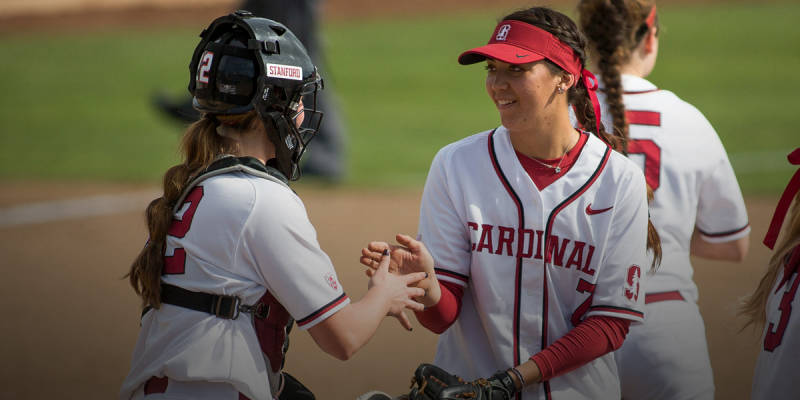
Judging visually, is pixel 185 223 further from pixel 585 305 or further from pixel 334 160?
pixel 334 160

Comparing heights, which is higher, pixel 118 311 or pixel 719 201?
pixel 719 201

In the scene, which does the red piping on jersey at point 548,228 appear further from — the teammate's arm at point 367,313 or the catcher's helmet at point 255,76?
the catcher's helmet at point 255,76

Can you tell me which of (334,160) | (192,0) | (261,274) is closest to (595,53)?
(261,274)

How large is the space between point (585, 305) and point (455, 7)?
24.1 m

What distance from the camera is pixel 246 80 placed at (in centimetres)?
269

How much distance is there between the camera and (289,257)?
249 centimetres

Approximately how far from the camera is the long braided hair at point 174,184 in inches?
102

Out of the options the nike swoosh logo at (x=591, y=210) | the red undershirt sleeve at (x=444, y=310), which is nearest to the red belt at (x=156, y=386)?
the red undershirt sleeve at (x=444, y=310)

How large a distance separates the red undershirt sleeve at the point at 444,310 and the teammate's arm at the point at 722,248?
1.33 meters

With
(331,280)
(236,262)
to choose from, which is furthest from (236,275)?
(331,280)

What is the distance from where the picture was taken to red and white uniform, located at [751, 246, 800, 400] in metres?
2.53

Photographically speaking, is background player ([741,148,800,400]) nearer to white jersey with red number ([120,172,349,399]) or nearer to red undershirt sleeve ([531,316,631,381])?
red undershirt sleeve ([531,316,631,381])

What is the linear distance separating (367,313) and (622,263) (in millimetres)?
865

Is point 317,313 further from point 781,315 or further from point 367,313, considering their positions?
point 781,315
